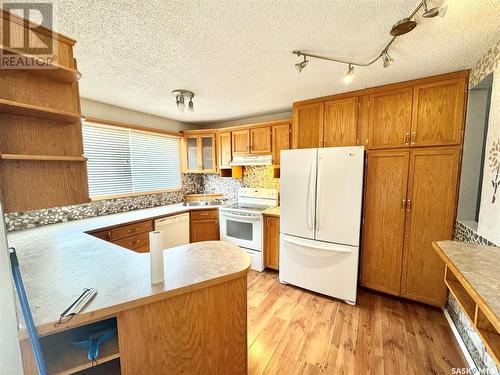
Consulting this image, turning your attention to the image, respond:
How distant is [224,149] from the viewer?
12.2 feet

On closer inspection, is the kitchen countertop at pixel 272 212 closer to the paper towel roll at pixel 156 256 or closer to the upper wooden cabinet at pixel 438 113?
the upper wooden cabinet at pixel 438 113

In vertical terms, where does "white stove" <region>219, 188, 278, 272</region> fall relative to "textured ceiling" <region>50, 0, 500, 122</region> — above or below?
below

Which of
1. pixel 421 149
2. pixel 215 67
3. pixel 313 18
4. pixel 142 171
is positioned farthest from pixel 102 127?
pixel 421 149

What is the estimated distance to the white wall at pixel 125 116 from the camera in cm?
271

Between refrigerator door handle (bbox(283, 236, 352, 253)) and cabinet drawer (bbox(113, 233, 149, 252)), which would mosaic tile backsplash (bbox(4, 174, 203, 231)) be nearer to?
cabinet drawer (bbox(113, 233, 149, 252))

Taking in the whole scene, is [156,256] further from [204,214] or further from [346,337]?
[204,214]

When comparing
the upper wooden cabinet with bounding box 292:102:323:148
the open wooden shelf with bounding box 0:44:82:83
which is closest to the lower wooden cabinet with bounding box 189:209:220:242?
the upper wooden cabinet with bounding box 292:102:323:148

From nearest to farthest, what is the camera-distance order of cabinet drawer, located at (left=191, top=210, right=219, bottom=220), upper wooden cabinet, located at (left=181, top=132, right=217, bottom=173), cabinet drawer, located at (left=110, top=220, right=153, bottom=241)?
cabinet drawer, located at (left=110, top=220, right=153, bottom=241) → cabinet drawer, located at (left=191, top=210, right=219, bottom=220) → upper wooden cabinet, located at (left=181, top=132, right=217, bottom=173)

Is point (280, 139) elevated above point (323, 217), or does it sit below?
above

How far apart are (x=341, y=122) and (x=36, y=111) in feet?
8.91

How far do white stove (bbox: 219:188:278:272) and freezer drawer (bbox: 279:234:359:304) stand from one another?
44cm

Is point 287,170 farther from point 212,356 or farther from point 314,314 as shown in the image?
point 212,356

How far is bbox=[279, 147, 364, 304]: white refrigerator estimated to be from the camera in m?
2.25

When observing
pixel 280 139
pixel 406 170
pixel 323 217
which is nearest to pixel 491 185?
pixel 406 170
